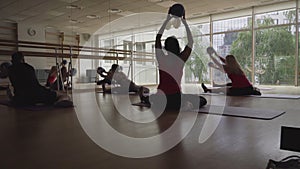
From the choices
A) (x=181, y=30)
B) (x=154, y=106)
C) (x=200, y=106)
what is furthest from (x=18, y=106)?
(x=181, y=30)

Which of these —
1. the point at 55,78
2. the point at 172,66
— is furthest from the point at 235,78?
the point at 55,78

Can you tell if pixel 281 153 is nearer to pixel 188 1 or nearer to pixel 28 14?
pixel 188 1

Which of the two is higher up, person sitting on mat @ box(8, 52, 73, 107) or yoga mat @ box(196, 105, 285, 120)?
person sitting on mat @ box(8, 52, 73, 107)

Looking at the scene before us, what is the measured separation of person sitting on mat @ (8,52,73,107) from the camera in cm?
312

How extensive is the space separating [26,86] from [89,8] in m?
5.41

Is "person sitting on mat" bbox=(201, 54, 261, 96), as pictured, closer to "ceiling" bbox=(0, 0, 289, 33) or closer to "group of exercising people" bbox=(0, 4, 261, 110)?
"group of exercising people" bbox=(0, 4, 261, 110)

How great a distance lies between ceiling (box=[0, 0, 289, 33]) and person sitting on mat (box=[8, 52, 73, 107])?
15.0 feet

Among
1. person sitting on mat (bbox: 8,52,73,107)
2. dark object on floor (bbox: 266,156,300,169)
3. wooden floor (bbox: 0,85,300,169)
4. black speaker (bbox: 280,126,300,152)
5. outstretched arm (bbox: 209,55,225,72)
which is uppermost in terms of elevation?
outstretched arm (bbox: 209,55,225,72)

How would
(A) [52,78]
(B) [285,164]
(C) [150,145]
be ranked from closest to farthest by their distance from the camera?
(B) [285,164], (C) [150,145], (A) [52,78]

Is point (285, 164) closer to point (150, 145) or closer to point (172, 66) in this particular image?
point (150, 145)

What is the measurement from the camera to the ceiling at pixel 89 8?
7.33 m

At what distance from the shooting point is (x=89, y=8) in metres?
7.93

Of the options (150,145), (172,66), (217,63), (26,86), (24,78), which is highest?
(217,63)

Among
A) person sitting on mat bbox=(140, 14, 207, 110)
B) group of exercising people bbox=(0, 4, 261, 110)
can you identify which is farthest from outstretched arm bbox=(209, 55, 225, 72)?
person sitting on mat bbox=(140, 14, 207, 110)
